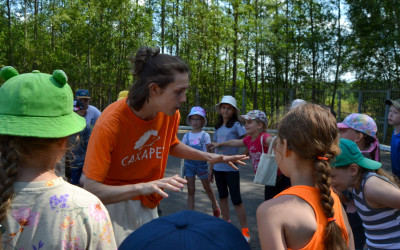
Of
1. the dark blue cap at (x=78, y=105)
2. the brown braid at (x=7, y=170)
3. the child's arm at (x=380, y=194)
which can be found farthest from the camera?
the dark blue cap at (x=78, y=105)

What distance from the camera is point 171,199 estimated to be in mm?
6285

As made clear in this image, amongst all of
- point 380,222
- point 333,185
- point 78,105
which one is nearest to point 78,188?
point 333,185

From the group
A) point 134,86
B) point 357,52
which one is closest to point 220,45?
point 357,52

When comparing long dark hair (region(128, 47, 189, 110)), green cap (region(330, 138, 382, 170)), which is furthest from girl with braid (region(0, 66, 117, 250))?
green cap (region(330, 138, 382, 170))

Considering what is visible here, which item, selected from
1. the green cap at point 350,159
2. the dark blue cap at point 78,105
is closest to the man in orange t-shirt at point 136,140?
the green cap at point 350,159

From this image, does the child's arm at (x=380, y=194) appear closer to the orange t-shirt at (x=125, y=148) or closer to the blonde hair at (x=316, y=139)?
the blonde hair at (x=316, y=139)

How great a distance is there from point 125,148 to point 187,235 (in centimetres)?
135

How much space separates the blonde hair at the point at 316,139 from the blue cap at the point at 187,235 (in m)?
0.63

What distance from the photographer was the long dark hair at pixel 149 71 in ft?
7.30

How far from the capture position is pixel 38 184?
49.3 inches

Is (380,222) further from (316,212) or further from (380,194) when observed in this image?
(316,212)

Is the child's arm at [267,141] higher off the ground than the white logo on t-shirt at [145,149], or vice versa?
the white logo on t-shirt at [145,149]

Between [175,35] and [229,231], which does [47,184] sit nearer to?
[229,231]

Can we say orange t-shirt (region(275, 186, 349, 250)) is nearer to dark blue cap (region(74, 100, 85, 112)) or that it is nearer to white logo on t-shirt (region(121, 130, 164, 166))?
white logo on t-shirt (region(121, 130, 164, 166))
